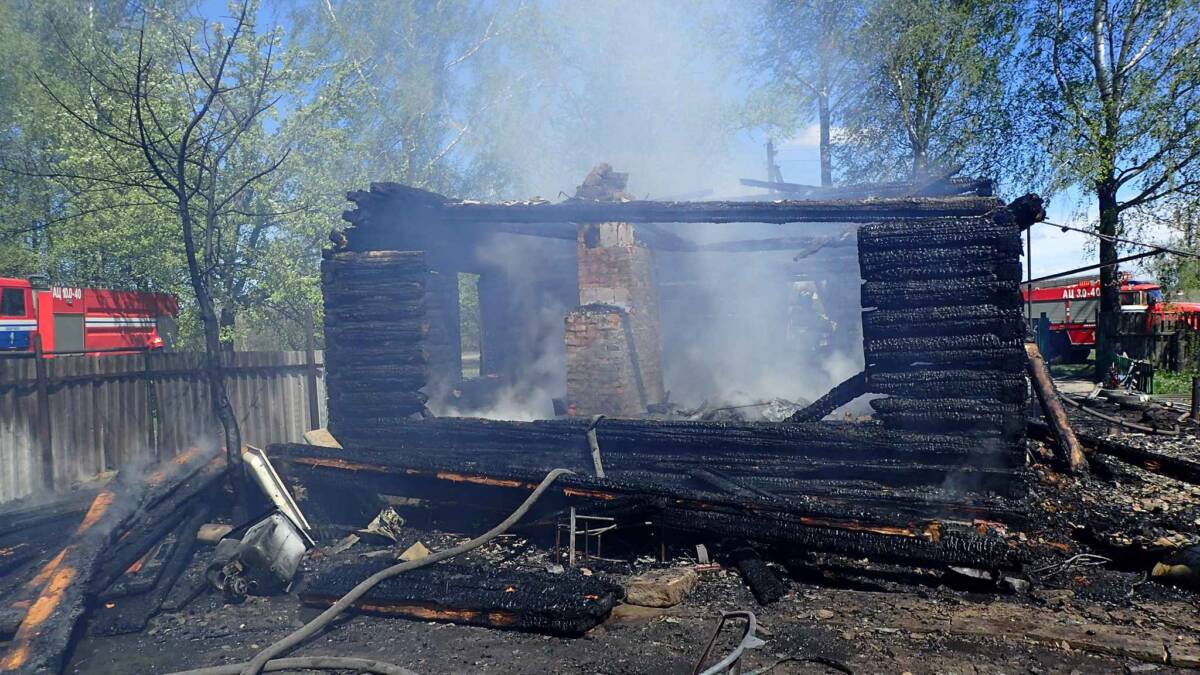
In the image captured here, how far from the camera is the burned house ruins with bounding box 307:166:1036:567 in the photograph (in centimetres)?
554

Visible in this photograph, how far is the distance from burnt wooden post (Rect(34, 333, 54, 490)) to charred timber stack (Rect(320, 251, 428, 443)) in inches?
119

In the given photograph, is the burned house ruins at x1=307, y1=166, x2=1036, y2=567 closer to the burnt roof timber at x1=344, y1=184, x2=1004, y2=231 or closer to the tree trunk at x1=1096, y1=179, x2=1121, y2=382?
the burnt roof timber at x1=344, y1=184, x2=1004, y2=231

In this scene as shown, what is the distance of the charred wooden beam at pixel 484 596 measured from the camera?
4.49m

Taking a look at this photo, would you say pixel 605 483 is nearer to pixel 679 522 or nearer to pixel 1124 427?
pixel 679 522

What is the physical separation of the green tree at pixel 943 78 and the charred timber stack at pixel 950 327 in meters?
12.6

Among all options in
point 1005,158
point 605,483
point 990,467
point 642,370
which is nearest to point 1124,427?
point 990,467

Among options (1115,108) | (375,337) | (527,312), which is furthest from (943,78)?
(375,337)

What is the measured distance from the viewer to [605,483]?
593 cm

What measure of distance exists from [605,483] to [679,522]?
2.41 feet

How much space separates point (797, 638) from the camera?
4.27 m

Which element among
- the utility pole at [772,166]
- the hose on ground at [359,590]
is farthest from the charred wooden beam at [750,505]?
the utility pole at [772,166]

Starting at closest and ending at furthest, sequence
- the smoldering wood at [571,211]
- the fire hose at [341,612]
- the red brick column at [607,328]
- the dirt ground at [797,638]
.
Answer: the fire hose at [341,612]
the dirt ground at [797,638]
the smoldering wood at [571,211]
the red brick column at [607,328]

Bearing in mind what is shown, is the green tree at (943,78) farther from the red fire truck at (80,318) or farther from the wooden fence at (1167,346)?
the red fire truck at (80,318)

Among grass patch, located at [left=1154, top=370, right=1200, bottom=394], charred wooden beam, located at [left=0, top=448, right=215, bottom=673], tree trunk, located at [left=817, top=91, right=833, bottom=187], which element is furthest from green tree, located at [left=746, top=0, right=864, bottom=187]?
charred wooden beam, located at [left=0, top=448, right=215, bottom=673]
